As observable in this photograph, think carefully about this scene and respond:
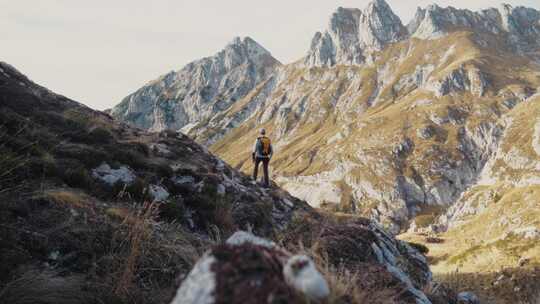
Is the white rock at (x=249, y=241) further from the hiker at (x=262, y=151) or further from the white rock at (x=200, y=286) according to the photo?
the hiker at (x=262, y=151)

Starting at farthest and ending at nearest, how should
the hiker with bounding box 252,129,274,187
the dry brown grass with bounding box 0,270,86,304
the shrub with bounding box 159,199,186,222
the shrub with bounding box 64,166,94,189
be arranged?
the hiker with bounding box 252,129,274,187 → the shrub with bounding box 159,199,186,222 → the shrub with bounding box 64,166,94,189 → the dry brown grass with bounding box 0,270,86,304

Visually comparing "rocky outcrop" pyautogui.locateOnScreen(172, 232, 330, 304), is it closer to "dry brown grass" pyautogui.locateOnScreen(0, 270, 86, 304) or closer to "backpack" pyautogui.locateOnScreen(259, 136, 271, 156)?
"dry brown grass" pyautogui.locateOnScreen(0, 270, 86, 304)

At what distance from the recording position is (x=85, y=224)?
23.8 feet

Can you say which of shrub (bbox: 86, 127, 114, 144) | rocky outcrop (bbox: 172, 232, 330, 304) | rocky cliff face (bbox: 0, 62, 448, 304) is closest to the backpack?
rocky cliff face (bbox: 0, 62, 448, 304)

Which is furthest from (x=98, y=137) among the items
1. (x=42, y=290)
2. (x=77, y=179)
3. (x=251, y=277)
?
(x=251, y=277)

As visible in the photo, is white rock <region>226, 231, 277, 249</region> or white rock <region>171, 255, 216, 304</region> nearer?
white rock <region>171, 255, 216, 304</region>

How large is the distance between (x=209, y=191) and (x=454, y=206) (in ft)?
514

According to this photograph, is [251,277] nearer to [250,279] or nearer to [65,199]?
[250,279]

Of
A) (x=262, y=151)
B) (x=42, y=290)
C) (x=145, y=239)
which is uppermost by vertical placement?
(x=262, y=151)

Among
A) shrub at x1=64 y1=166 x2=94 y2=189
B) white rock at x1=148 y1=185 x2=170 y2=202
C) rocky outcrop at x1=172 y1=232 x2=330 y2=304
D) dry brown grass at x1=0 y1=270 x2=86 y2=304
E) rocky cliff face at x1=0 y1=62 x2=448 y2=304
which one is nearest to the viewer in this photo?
rocky outcrop at x1=172 y1=232 x2=330 y2=304

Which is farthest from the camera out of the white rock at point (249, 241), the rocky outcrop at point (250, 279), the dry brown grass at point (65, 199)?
the dry brown grass at point (65, 199)

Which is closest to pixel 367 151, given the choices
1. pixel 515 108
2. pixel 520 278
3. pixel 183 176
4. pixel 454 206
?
pixel 454 206

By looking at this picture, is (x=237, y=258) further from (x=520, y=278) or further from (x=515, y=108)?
(x=515, y=108)

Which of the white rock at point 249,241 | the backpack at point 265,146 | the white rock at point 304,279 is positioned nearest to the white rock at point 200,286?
the white rock at point 249,241
